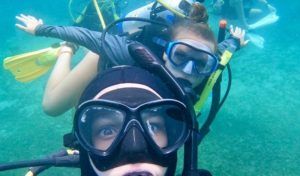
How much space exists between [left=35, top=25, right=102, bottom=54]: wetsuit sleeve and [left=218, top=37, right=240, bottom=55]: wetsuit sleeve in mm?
1628

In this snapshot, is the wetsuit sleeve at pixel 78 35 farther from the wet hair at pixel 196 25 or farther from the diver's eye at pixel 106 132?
the diver's eye at pixel 106 132

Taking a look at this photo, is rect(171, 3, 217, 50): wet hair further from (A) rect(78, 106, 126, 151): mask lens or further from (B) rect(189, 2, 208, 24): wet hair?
(A) rect(78, 106, 126, 151): mask lens

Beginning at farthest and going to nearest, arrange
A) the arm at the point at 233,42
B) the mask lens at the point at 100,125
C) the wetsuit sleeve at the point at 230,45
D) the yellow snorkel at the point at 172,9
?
the arm at the point at 233,42 < the wetsuit sleeve at the point at 230,45 < the yellow snorkel at the point at 172,9 < the mask lens at the point at 100,125

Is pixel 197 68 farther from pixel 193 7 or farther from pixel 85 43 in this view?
pixel 85 43

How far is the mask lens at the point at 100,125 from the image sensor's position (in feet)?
5.52

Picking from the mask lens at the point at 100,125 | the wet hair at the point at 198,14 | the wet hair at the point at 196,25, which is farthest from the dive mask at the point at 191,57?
the mask lens at the point at 100,125

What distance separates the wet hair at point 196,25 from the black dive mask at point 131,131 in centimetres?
193

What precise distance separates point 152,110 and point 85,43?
1.80 meters

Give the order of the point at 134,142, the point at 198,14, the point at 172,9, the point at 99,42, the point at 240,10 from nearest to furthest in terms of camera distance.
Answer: the point at 134,142 < the point at 99,42 < the point at 198,14 < the point at 172,9 < the point at 240,10

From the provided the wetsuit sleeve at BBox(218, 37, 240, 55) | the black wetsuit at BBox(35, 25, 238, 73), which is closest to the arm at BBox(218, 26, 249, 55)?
the wetsuit sleeve at BBox(218, 37, 240, 55)

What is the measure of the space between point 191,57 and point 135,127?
1.91 metres

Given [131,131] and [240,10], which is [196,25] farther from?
[240,10]

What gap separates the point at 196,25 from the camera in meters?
3.57

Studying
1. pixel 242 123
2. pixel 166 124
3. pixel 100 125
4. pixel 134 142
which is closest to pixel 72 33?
pixel 100 125
